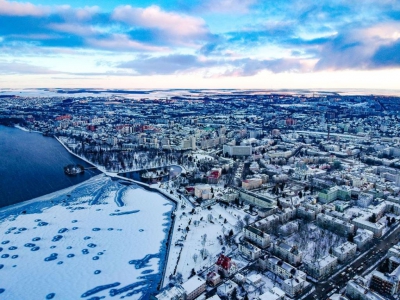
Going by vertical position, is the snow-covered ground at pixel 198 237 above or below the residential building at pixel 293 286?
below

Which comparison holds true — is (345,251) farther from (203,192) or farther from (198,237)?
(203,192)

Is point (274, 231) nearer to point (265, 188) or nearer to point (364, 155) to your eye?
point (265, 188)

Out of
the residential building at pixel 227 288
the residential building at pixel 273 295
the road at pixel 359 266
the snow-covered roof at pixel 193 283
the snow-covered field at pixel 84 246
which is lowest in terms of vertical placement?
the snow-covered field at pixel 84 246

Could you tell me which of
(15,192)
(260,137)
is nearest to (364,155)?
(260,137)

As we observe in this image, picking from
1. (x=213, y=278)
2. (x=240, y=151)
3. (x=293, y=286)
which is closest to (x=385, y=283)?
(x=293, y=286)

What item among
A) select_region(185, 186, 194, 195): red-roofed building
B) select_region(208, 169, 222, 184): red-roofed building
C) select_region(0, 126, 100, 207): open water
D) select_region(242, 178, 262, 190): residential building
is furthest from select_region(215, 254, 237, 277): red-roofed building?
select_region(0, 126, 100, 207): open water

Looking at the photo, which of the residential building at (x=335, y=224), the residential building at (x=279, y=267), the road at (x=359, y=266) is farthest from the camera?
the residential building at (x=335, y=224)

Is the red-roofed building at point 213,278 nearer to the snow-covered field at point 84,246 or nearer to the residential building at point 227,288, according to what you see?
the residential building at point 227,288

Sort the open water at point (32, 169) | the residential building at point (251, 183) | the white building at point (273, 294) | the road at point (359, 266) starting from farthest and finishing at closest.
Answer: the residential building at point (251, 183), the open water at point (32, 169), the road at point (359, 266), the white building at point (273, 294)

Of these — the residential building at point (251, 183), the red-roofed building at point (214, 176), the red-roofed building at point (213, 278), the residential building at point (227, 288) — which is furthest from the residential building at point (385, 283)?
the red-roofed building at point (214, 176)
